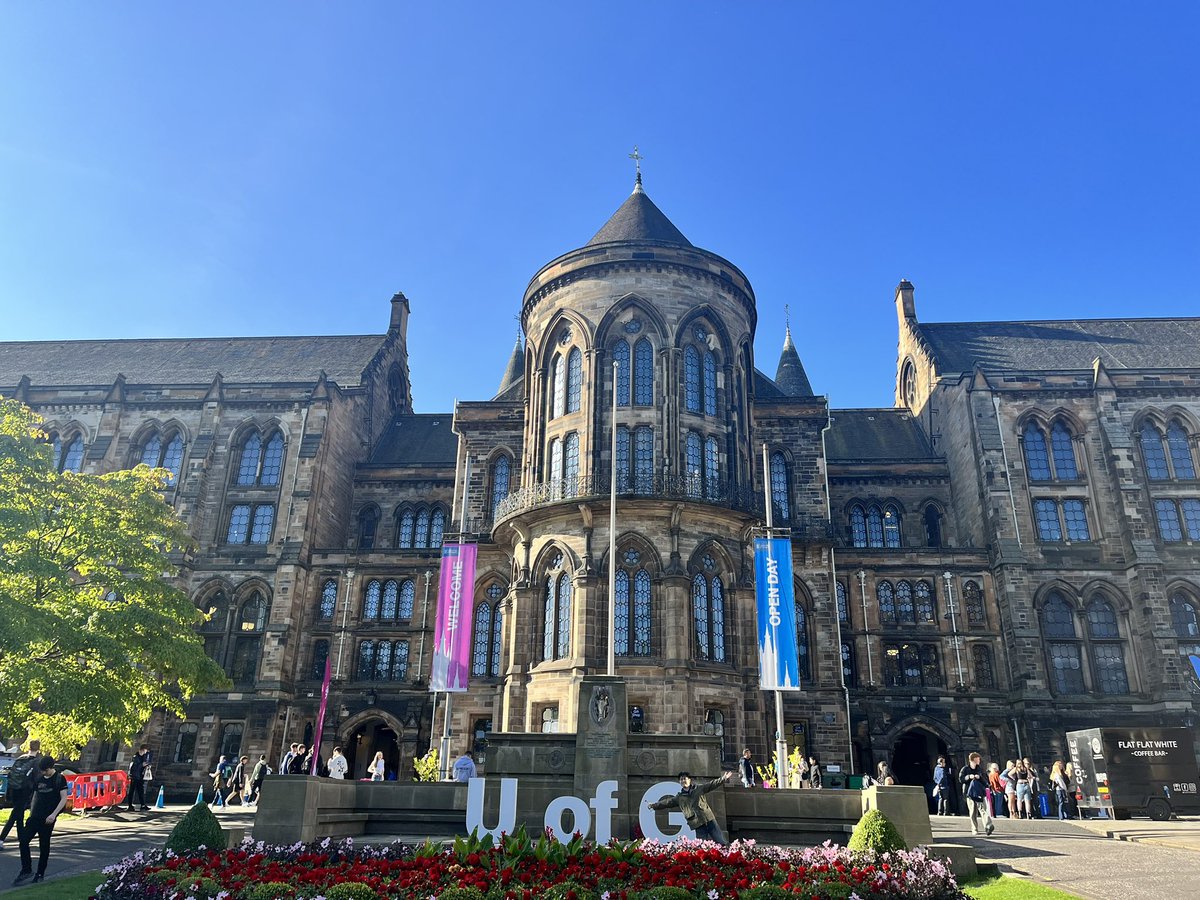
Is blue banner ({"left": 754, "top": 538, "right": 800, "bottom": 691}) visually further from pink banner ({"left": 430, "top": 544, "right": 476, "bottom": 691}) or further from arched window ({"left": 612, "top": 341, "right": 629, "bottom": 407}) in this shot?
pink banner ({"left": 430, "top": 544, "right": 476, "bottom": 691})

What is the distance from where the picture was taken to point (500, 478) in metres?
38.0

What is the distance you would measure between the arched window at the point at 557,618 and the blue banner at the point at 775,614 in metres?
6.26

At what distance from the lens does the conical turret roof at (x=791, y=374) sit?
2153 inches

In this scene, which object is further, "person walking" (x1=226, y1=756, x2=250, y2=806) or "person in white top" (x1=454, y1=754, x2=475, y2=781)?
"person walking" (x1=226, y1=756, x2=250, y2=806)

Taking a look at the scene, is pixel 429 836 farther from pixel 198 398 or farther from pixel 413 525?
pixel 198 398

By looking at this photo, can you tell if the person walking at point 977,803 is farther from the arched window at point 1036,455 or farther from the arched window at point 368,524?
the arched window at point 368,524

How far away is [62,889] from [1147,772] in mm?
27726

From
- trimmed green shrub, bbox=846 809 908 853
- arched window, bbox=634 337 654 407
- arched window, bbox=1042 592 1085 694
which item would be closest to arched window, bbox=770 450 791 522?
arched window, bbox=634 337 654 407

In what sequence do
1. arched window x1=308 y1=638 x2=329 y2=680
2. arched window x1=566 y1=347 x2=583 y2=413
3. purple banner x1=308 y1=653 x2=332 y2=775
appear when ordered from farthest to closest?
1. arched window x1=308 y1=638 x2=329 y2=680
2. purple banner x1=308 y1=653 x2=332 y2=775
3. arched window x1=566 y1=347 x2=583 y2=413

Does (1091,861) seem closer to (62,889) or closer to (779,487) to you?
(62,889)

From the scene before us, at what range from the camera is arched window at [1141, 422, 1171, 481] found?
4004 centimetres

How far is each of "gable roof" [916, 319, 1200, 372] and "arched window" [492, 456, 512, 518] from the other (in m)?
23.3

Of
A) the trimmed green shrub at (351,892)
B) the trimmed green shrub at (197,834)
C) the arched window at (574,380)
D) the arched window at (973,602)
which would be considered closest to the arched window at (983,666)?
the arched window at (973,602)

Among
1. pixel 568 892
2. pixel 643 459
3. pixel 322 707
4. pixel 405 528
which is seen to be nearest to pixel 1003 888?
pixel 568 892
